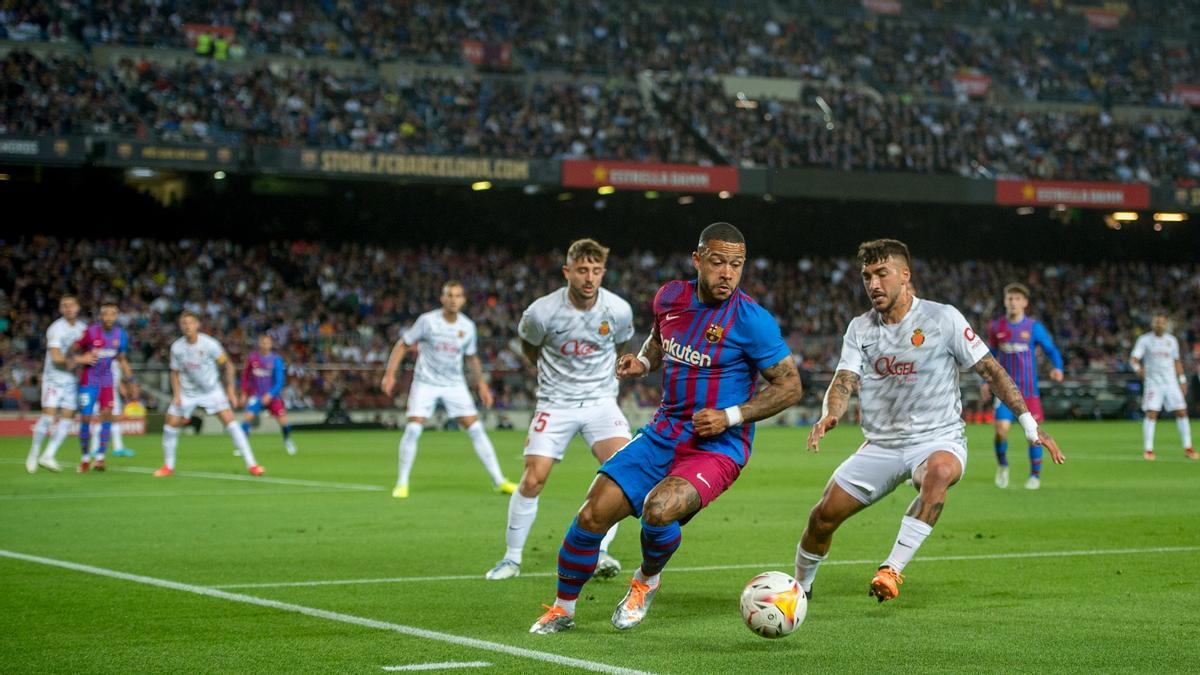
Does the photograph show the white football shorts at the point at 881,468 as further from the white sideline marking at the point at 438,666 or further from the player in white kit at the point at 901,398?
the white sideline marking at the point at 438,666

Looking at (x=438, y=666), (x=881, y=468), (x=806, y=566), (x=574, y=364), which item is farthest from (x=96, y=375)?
(x=438, y=666)

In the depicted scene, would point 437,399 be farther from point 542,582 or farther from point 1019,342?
point 542,582

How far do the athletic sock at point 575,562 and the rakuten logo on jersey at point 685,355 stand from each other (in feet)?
3.46

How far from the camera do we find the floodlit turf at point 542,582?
23.3 ft

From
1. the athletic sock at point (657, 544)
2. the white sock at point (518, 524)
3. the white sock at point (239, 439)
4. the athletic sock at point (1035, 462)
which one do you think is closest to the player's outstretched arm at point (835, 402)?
the athletic sock at point (657, 544)

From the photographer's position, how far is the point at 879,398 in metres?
9.36

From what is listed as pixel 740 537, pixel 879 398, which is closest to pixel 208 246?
pixel 740 537

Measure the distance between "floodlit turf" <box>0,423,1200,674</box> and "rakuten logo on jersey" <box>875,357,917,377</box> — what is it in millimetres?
1404

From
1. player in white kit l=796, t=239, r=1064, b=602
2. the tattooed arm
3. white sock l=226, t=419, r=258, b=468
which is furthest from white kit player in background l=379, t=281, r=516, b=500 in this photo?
the tattooed arm

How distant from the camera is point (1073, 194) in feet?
160

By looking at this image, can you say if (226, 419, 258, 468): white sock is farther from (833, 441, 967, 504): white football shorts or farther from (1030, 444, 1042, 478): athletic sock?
(833, 441, 967, 504): white football shorts

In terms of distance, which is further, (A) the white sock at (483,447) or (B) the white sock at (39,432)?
(B) the white sock at (39,432)

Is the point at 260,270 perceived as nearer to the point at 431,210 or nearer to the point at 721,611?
the point at 431,210

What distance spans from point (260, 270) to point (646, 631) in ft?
122
